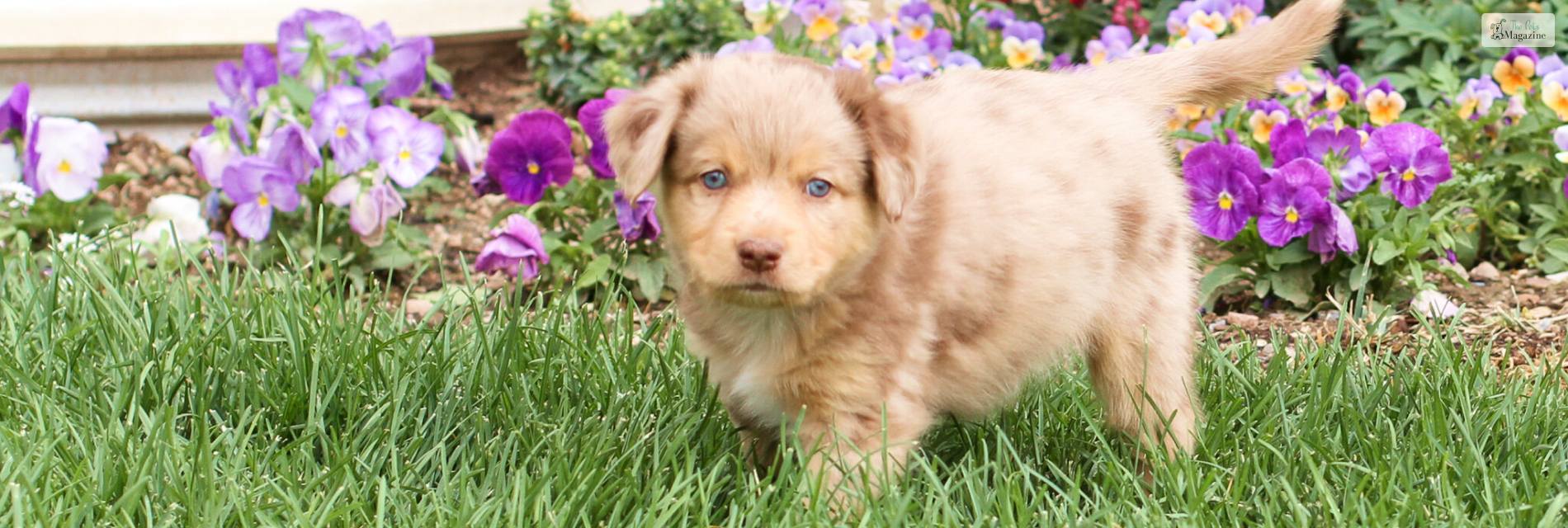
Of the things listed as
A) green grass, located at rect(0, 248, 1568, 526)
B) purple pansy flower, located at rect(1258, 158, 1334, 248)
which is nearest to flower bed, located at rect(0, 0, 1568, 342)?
purple pansy flower, located at rect(1258, 158, 1334, 248)

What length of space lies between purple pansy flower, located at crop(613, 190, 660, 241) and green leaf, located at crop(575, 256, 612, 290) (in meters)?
0.09

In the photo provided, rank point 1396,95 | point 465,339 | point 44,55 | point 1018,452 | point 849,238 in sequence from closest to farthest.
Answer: point 849,238 → point 1018,452 → point 465,339 → point 1396,95 → point 44,55

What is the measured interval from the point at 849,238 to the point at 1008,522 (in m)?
0.55

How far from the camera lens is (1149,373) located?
3254 mm

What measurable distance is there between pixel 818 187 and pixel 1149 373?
3.17 feet

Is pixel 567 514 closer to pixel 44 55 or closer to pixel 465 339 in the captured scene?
pixel 465 339

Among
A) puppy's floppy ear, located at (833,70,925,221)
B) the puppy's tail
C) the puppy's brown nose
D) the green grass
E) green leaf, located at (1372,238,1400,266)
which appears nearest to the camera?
the puppy's brown nose

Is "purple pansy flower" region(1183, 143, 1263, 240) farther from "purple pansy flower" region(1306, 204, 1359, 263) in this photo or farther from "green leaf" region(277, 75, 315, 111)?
"green leaf" region(277, 75, 315, 111)

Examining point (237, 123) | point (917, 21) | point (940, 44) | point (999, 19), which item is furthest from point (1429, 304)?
point (237, 123)

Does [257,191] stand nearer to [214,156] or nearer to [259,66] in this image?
[214,156]

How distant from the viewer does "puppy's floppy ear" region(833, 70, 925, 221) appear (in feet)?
8.61

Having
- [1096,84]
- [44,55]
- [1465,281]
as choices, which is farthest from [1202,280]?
[44,55]

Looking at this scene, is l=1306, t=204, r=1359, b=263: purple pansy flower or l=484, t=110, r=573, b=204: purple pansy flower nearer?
l=1306, t=204, r=1359, b=263: purple pansy flower

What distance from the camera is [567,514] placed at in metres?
2.75
